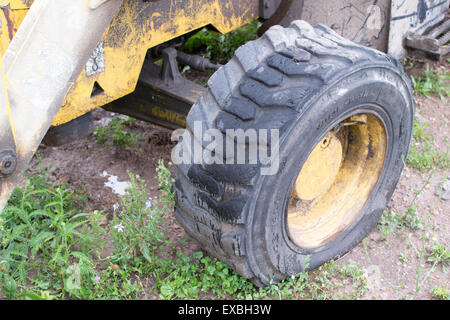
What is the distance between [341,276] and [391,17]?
1724 millimetres

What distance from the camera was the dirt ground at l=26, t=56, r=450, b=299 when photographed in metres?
2.62

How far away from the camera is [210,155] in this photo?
2.12 metres

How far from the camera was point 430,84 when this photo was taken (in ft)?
13.6

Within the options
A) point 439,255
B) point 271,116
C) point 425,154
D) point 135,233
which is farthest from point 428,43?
point 135,233

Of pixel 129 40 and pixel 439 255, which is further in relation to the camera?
pixel 439 255

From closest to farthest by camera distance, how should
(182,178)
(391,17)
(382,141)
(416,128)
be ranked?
1. (182,178)
2. (382,141)
3. (391,17)
4. (416,128)

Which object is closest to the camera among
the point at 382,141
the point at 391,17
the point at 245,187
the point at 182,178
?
the point at 245,187

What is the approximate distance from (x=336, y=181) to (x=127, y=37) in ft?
4.40

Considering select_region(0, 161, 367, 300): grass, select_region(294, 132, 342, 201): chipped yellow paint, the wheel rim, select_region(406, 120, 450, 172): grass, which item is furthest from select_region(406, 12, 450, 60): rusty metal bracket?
select_region(0, 161, 367, 300): grass

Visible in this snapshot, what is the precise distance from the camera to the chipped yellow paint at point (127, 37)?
79.7 inches

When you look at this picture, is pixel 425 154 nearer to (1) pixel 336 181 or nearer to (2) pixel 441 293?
(1) pixel 336 181

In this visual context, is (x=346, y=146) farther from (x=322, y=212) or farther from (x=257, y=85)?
(x=257, y=85)

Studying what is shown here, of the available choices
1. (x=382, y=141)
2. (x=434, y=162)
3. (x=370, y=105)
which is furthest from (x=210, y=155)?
(x=434, y=162)

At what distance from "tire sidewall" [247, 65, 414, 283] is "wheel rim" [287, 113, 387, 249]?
4 centimetres
